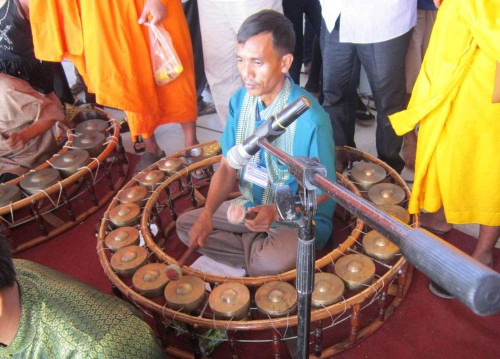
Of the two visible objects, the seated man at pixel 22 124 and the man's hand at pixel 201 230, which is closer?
the man's hand at pixel 201 230

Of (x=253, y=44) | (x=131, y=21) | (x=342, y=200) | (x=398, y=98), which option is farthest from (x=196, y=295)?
(x=131, y=21)

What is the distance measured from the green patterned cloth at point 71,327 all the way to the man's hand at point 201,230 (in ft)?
2.36

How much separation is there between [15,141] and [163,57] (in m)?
0.89

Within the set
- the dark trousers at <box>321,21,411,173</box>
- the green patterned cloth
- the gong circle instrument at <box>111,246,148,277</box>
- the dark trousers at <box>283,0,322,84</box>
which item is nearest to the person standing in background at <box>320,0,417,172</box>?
the dark trousers at <box>321,21,411,173</box>

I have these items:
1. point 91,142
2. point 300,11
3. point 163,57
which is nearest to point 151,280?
point 91,142

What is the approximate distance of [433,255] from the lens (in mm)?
384

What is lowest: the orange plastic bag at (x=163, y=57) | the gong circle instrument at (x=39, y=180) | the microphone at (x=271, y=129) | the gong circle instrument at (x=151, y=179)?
the gong circle instrument at (x=39, y=180)

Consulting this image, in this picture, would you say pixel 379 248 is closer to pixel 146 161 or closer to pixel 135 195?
pixel 135 195

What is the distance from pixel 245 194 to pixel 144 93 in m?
0.93

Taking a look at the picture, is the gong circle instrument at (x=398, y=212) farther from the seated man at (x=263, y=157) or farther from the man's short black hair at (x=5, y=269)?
the man's short black hair at (x=5, y=269)

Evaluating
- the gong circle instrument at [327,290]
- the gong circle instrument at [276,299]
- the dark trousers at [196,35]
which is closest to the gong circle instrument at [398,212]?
the gong circle instrument at [327,290]

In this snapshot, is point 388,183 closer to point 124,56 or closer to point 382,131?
point 382,131

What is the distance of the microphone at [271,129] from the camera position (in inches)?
27.6

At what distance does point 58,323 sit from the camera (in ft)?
2.87
